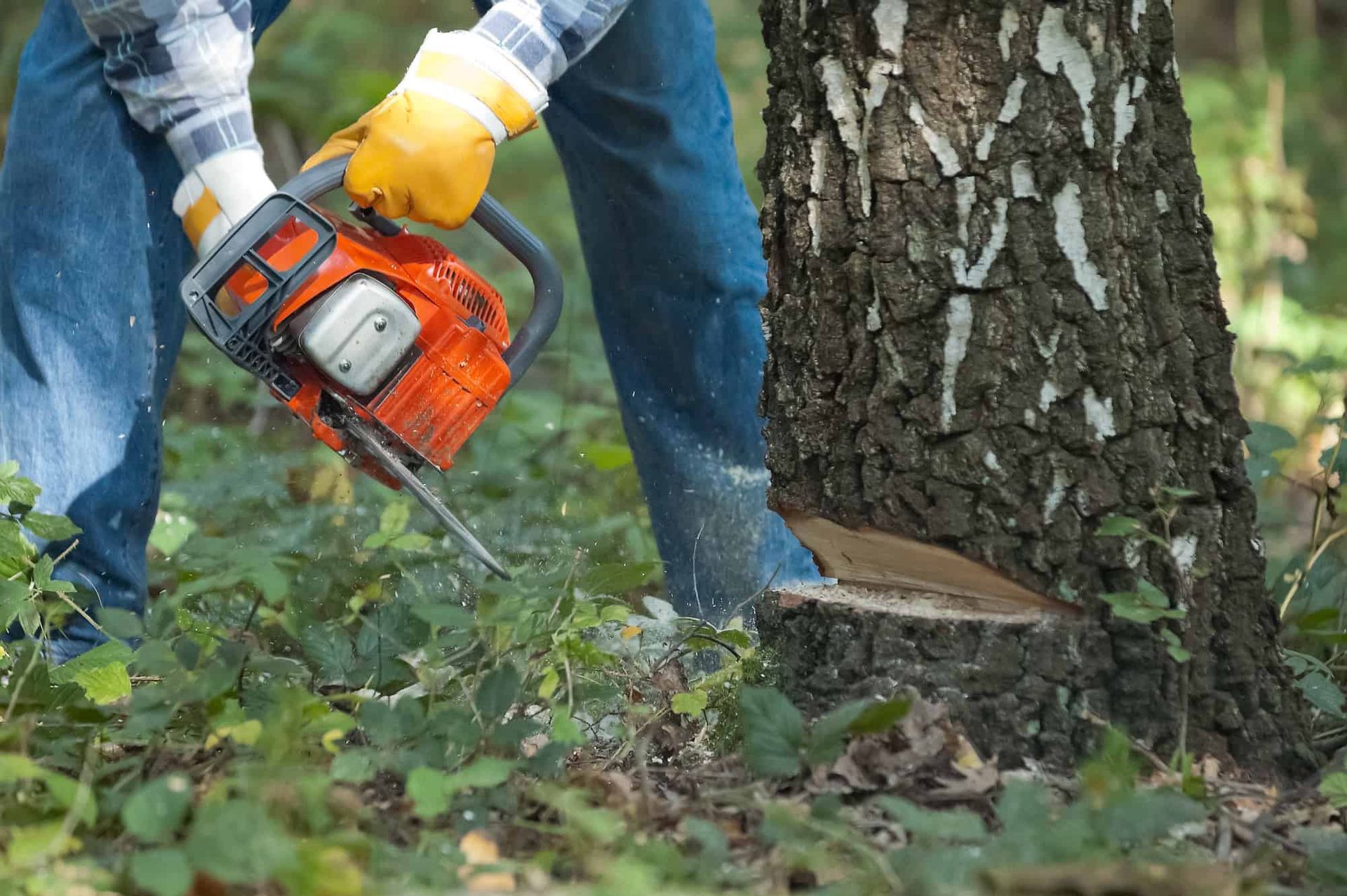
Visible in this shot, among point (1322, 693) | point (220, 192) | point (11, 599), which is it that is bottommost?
point (11, 599)

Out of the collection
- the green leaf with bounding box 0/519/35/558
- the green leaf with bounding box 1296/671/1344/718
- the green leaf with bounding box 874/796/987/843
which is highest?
the green leaf with bounding box 1296/671/1344/718

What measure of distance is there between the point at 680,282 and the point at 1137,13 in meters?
1.29

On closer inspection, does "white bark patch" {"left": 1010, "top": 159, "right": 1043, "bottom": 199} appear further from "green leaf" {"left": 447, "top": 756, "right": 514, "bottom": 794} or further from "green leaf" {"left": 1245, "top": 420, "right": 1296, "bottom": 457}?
"green leaf" {"left": 1245, "top": 420, "right": 1296, "bottom": 457}

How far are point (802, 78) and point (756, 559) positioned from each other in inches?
53.3

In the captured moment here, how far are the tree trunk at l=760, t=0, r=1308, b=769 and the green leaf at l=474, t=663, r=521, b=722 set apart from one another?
47cm

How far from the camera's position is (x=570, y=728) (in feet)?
5.13

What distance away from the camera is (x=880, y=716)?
1.49 meters

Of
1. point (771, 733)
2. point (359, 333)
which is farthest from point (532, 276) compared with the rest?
point (771, 733)

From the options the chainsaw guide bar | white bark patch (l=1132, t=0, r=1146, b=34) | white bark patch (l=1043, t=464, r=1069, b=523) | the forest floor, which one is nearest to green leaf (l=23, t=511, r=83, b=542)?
the forest floor

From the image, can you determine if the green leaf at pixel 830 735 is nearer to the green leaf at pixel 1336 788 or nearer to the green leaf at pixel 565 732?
the green leaf at pixel 565 732

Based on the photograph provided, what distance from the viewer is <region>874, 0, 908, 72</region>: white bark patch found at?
1.66 metres

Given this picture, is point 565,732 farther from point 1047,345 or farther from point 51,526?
point 51,526

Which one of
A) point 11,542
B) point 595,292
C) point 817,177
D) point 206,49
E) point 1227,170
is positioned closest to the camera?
point 817,177

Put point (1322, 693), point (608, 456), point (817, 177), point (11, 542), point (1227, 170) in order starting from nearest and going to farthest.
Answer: point (817, 177)
point (1322, 693)
point (11, 542)
point (608, 456)
point (1227, 170)
